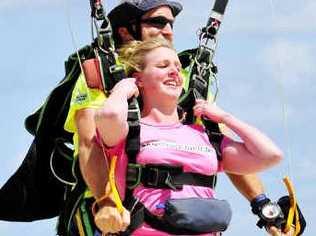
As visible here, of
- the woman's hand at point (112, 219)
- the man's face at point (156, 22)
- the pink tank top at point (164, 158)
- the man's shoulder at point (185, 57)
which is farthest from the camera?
the man's shoulder at point (185, 57)

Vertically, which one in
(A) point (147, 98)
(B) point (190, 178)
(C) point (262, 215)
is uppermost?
(A) point (147, 98)

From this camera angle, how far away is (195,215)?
6801 mm

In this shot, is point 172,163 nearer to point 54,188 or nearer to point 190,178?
point 190,178

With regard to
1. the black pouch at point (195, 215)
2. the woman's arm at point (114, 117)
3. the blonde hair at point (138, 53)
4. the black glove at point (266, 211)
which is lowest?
the black glove at point (266, 211)

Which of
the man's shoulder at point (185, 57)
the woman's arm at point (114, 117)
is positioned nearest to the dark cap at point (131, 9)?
the man's shoulder at point (185, 57)

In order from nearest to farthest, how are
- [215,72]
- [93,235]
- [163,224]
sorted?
[163,224] → [93,235] → [215,72]

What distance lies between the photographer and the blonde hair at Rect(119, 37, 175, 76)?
7253 mm

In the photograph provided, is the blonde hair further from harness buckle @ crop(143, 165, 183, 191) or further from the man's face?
harness buckle @ crop(143, 165, 183, 191)

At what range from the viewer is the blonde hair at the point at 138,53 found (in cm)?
725

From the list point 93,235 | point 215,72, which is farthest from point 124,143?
point 215,72

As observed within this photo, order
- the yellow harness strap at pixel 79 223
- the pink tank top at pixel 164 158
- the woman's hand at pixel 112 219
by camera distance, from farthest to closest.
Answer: the yellow harness strap at pixel 79 223 < the pink tank top at pixel 164 158 < the woman's hand at pixel 112 219

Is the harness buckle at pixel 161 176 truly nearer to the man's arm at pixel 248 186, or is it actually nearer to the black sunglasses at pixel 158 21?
the man's arm at pixel 248 186

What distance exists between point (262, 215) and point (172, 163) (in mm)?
1135

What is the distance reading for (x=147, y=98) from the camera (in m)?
7.12
